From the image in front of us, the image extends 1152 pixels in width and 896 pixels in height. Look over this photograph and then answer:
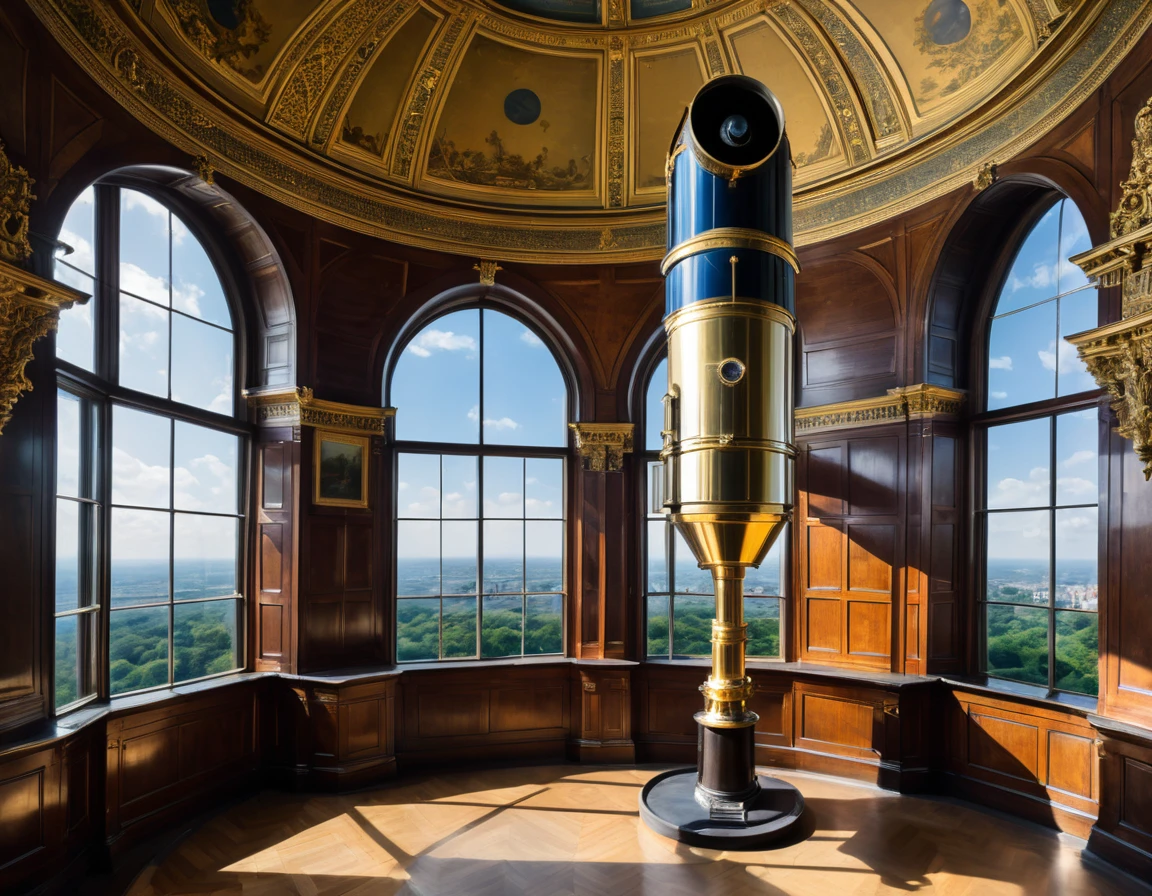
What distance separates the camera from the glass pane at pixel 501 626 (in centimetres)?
862

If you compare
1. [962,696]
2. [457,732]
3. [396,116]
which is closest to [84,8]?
[396,116]

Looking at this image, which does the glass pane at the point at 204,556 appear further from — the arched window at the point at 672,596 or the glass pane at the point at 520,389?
the arched window at the point at 672,596

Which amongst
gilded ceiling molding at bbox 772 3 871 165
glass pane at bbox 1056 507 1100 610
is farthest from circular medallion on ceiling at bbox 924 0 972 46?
glass pane at bbox 1056 507 1100 610

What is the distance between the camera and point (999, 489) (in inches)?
288

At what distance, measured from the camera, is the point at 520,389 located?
8969mm

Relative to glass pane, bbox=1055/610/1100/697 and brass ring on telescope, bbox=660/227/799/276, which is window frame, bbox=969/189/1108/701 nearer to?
glass pane, bbox=1055/610/1100/697

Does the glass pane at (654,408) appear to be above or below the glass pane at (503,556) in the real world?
above

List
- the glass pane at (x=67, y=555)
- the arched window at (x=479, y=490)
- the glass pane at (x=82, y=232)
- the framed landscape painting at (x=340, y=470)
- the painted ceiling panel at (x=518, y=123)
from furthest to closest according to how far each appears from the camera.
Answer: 1. the arched window at (x=479, y=490)
2. the painted ceiling panel at (x=518, y=123)
3. the framed landscape painting at (x=340, y=470)
4. the glass pane at (x=82, y=232)
5. the glass pane at (x=67, y=555)

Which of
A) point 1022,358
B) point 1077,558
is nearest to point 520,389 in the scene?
point 1022,358

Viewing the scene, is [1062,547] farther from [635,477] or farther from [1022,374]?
[635,477]

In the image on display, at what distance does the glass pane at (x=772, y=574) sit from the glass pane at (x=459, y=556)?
3.10 m

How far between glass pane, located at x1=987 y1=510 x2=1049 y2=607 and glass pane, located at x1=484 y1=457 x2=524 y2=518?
4.95 meters

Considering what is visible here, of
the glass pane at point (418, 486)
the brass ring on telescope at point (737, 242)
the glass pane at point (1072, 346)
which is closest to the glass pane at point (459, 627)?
the glass pane at point (418, 486)

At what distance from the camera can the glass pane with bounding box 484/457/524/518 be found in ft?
28.7
